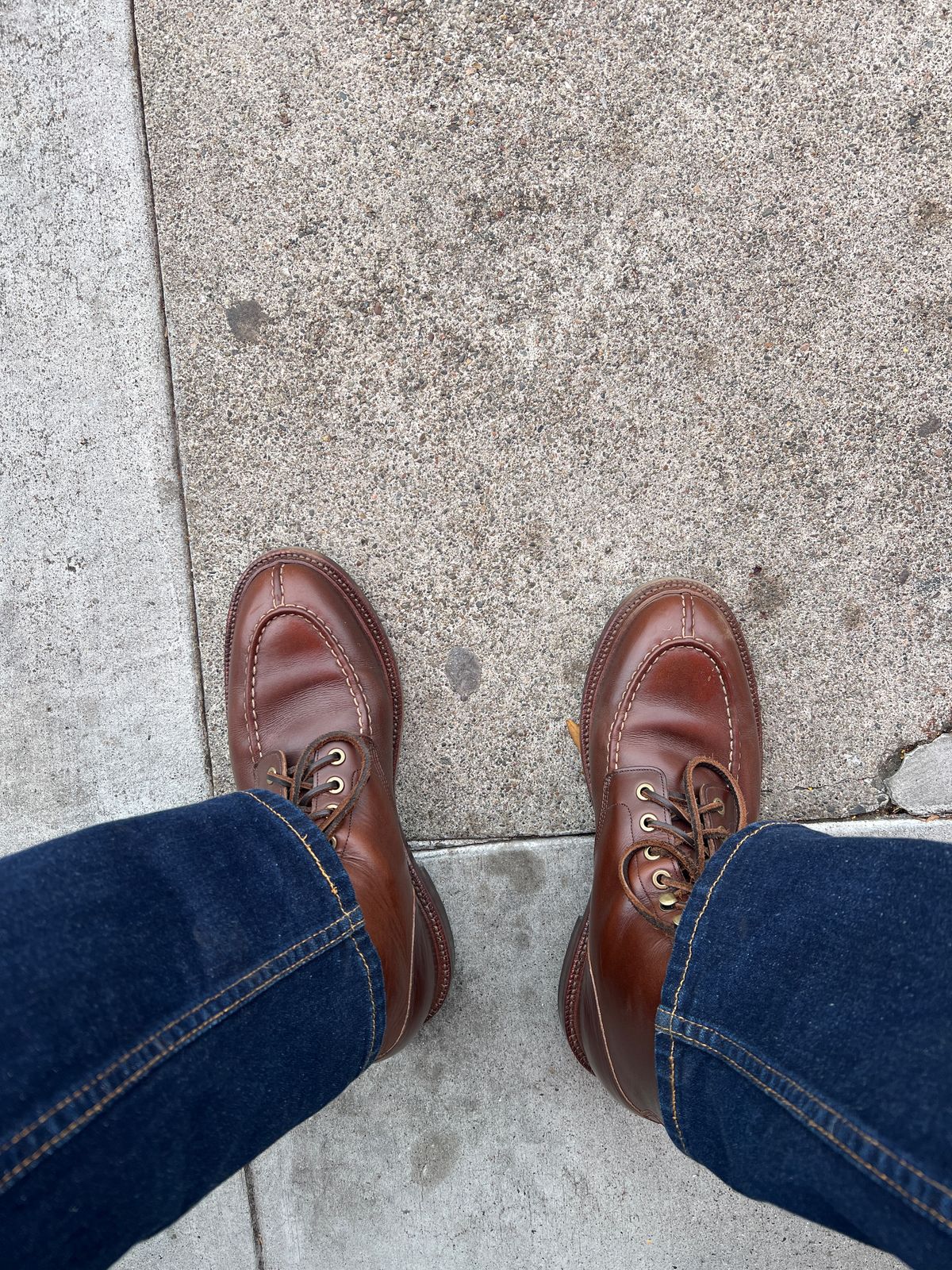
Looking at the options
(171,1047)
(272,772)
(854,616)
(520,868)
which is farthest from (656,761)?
(171,1047)

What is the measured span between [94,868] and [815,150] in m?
1.90

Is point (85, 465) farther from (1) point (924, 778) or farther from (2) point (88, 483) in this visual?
(1) point (924, 778)

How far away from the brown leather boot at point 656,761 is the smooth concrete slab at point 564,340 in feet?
0.26

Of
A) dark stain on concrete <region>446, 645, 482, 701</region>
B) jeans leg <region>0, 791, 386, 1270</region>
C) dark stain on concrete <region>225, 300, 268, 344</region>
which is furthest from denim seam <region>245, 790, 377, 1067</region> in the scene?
dark stain on concrete <region>225, 300, 268, 344</region>

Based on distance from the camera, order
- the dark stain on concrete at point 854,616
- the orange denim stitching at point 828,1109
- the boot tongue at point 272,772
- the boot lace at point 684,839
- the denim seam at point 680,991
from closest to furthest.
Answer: the orange denim stitching at point 828,1109
the denim seam at point 680,991
the boot lace at point 684,839
the boot tongue at point 272,772
the dark stain on concrete at point 854,616

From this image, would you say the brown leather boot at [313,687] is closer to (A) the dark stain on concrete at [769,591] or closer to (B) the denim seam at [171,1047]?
(B) the denim seam at [171,1047]

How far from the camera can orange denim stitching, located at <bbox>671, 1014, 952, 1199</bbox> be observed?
806 mm

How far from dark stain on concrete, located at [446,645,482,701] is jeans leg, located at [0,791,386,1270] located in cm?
55

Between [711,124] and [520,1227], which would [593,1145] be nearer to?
[520,1227]

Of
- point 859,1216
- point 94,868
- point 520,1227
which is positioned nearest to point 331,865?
point 94,868

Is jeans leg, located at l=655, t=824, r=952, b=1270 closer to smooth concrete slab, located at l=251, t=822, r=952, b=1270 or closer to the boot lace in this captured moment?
the boot lace

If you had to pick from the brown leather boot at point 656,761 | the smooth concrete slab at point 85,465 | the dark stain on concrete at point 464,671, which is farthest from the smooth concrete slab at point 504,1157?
the smooth concrete slab at point 85,465

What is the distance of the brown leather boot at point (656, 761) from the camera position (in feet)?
4.73

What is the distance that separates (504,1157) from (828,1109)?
3.39 ft
